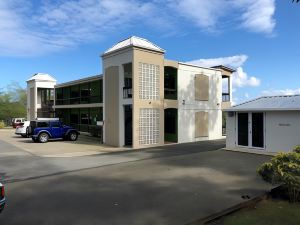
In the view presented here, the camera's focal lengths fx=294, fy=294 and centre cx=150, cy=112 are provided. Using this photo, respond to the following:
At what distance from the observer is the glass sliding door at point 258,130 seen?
54.3 feet

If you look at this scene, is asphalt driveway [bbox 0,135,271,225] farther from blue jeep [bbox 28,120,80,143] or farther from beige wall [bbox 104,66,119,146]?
blue jeep [bbox 28,120,80,143]

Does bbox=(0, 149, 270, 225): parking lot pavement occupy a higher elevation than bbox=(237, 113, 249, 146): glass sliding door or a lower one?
lower

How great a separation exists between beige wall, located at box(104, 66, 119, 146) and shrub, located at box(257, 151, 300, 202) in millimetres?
13891

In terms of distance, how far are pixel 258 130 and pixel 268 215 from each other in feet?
34.1

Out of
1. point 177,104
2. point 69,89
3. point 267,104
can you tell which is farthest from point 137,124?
point 69,89

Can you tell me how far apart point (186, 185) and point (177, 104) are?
1375 centimetres

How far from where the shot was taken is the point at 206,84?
25.4 meters

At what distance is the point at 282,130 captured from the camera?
1574 centimetres

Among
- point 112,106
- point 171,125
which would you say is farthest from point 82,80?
point 171,125

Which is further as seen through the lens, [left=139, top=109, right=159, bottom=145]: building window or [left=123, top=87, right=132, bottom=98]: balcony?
[left=123, top=87, right=132, bottom=98]: balcony

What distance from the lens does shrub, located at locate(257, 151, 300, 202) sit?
304 inches

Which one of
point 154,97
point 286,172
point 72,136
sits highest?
point 154,97

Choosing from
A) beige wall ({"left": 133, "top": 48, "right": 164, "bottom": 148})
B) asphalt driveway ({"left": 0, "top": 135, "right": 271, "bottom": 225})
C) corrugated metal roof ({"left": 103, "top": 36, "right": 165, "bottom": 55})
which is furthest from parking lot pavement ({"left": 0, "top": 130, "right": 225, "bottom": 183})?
corrugated metal roof ({"left": 103, "top": 36, "right": 165, "bottom": 55})

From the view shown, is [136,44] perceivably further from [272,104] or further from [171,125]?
[272,104]
